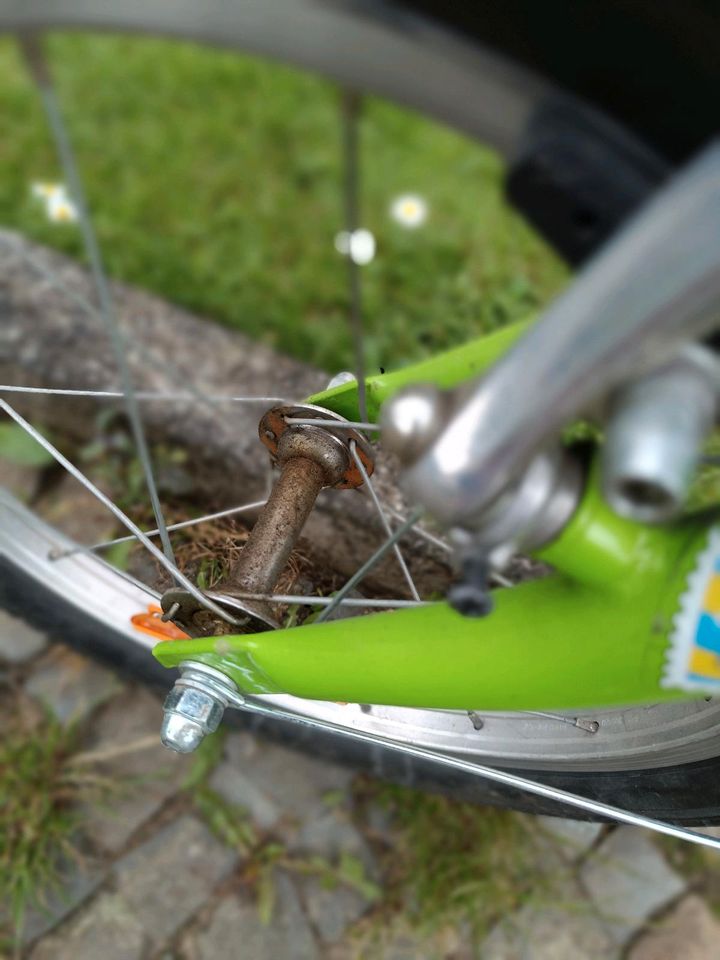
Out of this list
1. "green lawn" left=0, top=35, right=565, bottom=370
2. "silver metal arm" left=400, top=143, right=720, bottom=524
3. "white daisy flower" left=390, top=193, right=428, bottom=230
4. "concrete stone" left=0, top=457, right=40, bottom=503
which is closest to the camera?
"silver metal arm" left=400, top=143, right=720, bottom=524

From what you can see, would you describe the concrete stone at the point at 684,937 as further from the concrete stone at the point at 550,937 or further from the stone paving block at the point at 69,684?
the stone paving block at the point at 69,684

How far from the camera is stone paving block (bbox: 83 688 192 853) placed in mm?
1009

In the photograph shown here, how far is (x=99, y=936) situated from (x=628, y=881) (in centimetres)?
61

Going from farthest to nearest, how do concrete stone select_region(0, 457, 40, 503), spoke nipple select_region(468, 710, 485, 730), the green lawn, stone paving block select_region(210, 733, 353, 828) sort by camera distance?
1. the green lawn
2. concrete stone select_region(0, 457, 40, 503)
3. stone paving block select_region(210, 733, 353, 828)
4. spoke nipple select_region(468, 710, 485, 730)

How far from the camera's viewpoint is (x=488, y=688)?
0.61 meters

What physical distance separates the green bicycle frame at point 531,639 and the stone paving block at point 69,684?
0.39 metres

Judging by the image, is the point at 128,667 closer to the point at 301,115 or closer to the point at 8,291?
the point at 8,291

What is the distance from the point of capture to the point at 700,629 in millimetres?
508

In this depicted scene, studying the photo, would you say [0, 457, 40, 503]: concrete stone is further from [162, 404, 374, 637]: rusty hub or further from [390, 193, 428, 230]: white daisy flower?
[390, 193, 428, 230]: white daisy flower

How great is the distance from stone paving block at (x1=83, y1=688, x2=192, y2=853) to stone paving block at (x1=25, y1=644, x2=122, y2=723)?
0.08 ft

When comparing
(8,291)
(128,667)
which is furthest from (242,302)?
(128,667)

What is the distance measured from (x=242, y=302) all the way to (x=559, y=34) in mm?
881

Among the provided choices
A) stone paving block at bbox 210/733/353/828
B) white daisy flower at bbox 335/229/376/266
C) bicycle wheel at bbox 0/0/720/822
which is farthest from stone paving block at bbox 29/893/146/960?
white daisy flower at bbox 335/229/376/266

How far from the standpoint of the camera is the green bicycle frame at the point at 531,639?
0.51 m
